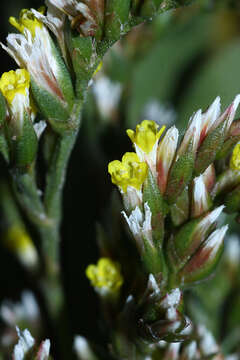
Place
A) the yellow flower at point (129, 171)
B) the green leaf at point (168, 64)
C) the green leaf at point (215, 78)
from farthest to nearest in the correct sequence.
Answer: the green leaf at point (168, 64)
the green leaf at point (215, 78)
the yellow flower at point (129, 171)

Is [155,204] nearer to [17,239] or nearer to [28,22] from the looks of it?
[28,22]

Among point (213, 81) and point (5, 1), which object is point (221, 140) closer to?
point (213, 81)

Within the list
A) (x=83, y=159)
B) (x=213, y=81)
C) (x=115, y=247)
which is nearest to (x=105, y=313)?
(x=115, y=247)

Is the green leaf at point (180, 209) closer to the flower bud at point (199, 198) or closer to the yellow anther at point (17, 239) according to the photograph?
the flower bud at point (199, 198)

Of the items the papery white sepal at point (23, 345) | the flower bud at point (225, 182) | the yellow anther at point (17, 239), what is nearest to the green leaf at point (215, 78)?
the yellow anther at point (17, 239)

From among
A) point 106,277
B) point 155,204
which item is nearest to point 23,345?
point 106,277

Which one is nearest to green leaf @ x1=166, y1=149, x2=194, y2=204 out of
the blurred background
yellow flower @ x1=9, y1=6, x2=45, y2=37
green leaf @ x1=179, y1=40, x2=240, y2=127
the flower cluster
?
the flower cluster
